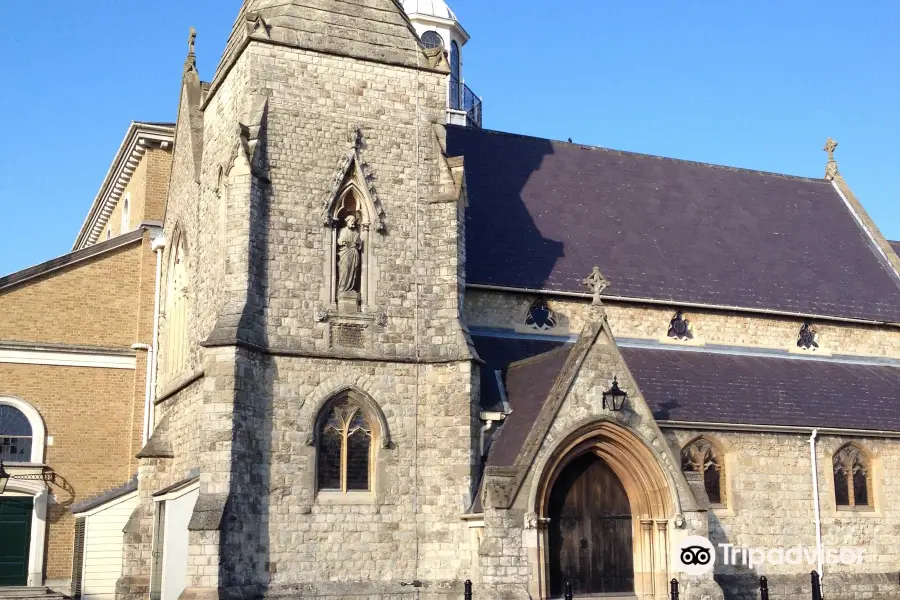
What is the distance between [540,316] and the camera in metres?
23.7

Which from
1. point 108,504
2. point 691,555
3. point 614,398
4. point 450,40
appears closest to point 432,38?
point 450,40

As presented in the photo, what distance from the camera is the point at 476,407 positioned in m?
19.8

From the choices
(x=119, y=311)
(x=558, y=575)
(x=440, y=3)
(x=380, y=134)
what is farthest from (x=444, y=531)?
(x=440, y=3)

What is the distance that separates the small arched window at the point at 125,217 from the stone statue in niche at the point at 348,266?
1098 centimetres

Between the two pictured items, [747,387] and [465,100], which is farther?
[465,100]

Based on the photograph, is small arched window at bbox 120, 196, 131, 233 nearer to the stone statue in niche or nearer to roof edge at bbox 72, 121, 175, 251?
roof edge at bbox 72, 121, 175, 251

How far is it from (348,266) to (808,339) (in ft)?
41.7

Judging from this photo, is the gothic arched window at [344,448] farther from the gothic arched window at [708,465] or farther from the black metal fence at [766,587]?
the gothic arched window at [708,465]

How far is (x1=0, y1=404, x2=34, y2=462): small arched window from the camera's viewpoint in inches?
932

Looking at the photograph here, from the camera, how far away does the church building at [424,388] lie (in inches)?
728

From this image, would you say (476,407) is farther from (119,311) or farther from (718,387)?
(119,311)

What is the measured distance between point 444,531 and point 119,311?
10.6 meters

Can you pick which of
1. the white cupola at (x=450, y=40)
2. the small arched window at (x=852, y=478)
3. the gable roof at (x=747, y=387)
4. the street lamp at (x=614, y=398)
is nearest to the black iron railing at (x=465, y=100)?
the white cupola at (x=450, y=40)

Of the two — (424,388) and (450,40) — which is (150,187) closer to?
(424,388)
